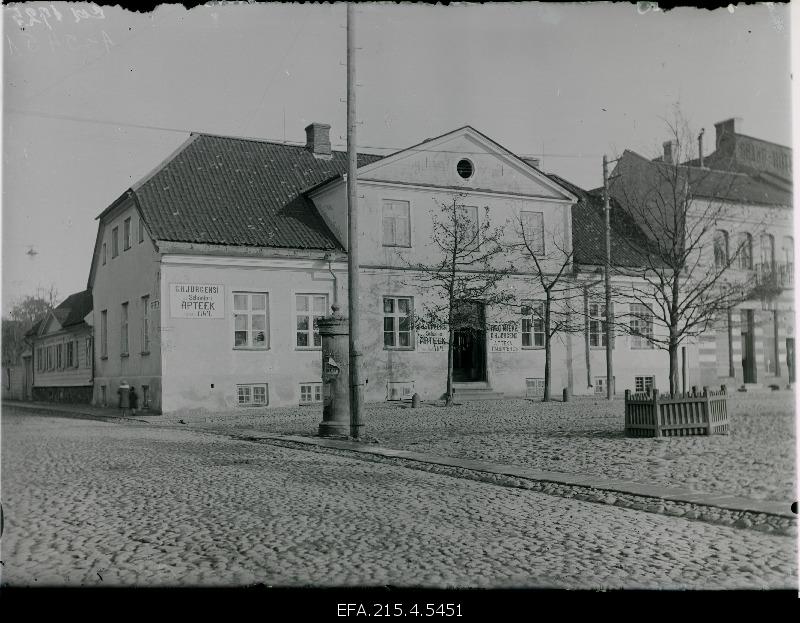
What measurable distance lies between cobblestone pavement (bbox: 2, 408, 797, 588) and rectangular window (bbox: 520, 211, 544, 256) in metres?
15.8

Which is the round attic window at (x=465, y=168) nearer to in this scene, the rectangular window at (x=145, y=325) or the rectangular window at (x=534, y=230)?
the rectangular window at (x=534, y=230)

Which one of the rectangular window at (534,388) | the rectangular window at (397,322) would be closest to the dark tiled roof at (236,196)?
the rectangular window at (397,322)

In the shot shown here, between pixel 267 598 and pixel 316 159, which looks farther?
pixel 316 159

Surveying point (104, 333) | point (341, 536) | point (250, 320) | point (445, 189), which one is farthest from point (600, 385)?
point (341, 536)

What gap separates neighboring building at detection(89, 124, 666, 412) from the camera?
21.1 m

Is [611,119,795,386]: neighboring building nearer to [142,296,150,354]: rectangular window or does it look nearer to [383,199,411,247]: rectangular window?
[383,199,411,247]: rectangular window

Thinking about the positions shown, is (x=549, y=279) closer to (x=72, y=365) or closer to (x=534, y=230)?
(x=534, y=230)

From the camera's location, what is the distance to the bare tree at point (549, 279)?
2402cm

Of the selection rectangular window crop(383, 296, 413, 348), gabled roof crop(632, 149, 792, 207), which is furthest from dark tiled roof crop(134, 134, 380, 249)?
gabled roof crop(632, 149, 792, 207)

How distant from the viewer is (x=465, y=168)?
23.5 m

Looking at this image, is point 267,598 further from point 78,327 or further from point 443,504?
point 78,327

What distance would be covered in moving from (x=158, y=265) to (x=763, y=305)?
1468 centimetres

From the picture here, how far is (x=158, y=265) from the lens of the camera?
68.0 feet

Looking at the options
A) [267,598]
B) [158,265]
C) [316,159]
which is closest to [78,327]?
[158,265]
